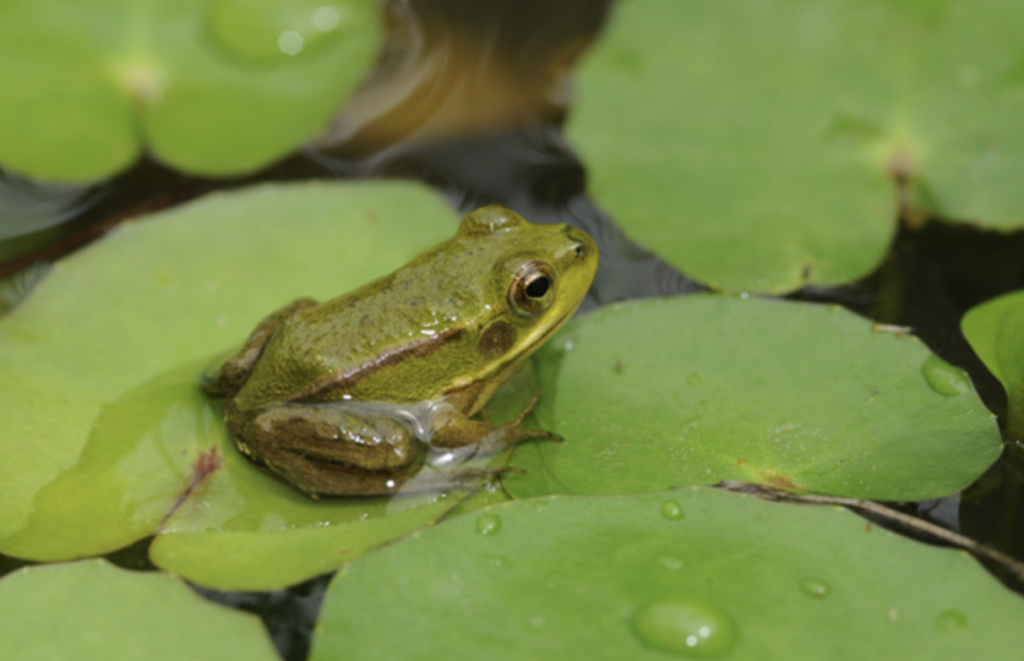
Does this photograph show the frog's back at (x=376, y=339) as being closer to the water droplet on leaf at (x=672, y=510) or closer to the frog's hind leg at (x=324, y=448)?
the frog's hind leg at (x=324, y=448)

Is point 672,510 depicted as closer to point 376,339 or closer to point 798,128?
point 376,339

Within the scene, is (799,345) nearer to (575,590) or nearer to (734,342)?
(734,342)

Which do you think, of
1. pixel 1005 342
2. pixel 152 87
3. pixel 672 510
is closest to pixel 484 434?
pixel 672 510

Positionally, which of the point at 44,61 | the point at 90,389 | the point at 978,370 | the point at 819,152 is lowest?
the point at 978,370

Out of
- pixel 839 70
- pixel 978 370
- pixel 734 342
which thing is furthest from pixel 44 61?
pixel 978 370

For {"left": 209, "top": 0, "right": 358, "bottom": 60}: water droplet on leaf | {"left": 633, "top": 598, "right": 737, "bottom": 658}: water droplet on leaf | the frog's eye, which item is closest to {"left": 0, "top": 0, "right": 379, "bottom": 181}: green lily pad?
{"left": 209, "top": 0, "right": 358, "bottom": 60}: water droplet on leaf
